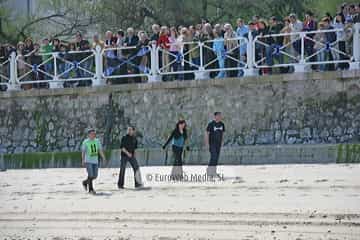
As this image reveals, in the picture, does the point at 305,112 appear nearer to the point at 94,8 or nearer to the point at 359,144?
the point at 359,144

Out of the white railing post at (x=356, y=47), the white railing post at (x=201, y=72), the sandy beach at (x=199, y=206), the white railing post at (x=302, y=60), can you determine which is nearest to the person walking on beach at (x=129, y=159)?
the sandy beach at (x=199, y=206)

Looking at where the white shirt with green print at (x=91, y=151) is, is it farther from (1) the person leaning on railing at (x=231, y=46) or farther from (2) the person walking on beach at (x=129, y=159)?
(1) the person leaning on railing at (x=231, y=46)

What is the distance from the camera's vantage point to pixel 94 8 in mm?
34469

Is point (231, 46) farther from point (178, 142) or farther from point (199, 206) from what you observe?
point (199, 206)

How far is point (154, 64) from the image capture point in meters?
23.7

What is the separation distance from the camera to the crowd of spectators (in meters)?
21.5

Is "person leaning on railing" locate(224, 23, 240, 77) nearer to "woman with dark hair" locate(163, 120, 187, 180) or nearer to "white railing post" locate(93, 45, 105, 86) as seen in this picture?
"white railing post" locate(93, 45, 105, 86)

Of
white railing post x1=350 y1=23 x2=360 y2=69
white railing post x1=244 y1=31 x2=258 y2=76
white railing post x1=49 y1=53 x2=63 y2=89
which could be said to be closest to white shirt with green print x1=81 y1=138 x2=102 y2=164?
white railing post x1=244 y1=31 x2=258 y2=76

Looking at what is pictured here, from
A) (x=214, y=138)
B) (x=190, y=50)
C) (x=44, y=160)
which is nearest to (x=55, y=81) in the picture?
(x=44, y=160)

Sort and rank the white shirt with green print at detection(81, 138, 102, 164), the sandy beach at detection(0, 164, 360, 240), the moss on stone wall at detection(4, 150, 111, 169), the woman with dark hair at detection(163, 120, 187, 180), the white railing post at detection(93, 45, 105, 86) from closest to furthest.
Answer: the sandy beach at detection(0, 164, 360, 240) < the white shirt with green print at detection(81, 138, 102, 164) < the woman with dark hair at detection(163, 120, 187, 180) < the moss on stone wall at detection(4, 150, 111, 169) < the white railing post at detection(93, 45, 105, 86)

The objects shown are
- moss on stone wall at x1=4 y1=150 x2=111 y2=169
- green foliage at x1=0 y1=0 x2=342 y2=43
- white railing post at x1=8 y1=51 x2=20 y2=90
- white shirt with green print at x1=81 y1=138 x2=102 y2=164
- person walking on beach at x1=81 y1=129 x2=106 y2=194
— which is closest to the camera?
person walking on beach at x1=81 y1=129 x2=106 y2=194

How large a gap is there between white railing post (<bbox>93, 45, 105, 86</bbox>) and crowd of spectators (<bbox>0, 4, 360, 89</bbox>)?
A: 6.3 inches

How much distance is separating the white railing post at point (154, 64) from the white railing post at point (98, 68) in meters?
1.59

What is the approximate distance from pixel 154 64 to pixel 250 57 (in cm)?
276
